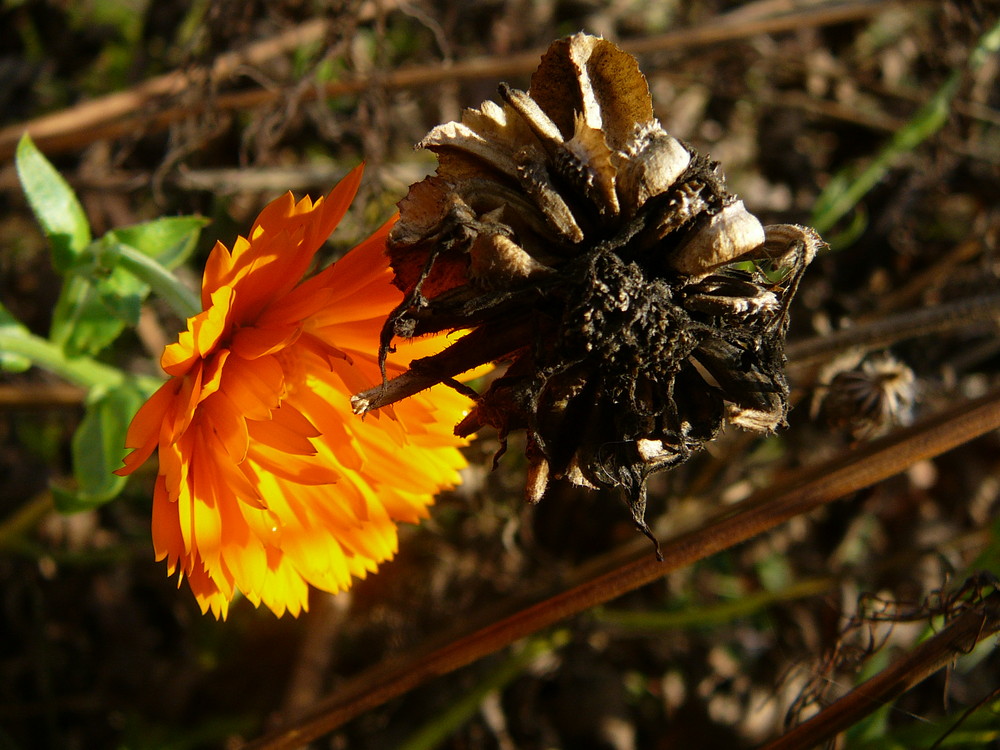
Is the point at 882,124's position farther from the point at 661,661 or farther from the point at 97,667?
the point at 97,667

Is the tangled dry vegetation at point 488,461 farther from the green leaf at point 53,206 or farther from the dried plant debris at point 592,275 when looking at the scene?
the dried plant debris at point 592,275

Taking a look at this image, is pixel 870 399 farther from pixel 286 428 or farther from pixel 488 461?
pixel 286 428

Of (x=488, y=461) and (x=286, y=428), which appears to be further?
(x=488, y=461)

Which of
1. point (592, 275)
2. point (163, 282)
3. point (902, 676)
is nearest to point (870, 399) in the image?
point (902, 676)

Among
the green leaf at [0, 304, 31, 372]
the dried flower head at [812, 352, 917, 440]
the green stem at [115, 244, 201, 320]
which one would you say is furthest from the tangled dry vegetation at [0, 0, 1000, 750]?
the green stem at [115, 244, 201, 320]

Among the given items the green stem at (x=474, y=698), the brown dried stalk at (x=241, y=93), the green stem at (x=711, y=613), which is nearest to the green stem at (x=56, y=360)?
the brown dried stalk at (x=241, y=93)

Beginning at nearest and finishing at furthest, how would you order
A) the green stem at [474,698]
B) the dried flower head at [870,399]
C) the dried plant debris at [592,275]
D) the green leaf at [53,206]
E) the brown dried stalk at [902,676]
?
the dried plant debris at [592,275] → the brown dried stalk at [902,676] → the green leaf at [53,206] → the dried flower head at [870,399] → the green stem at [474,698]
